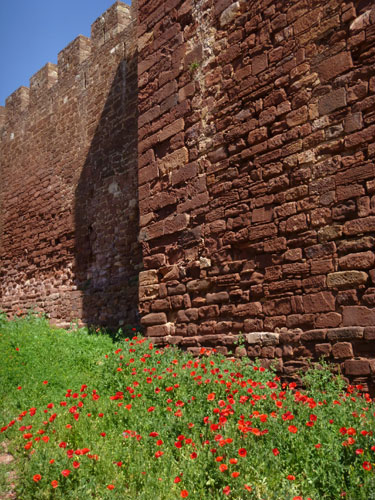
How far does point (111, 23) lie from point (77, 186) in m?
3.09

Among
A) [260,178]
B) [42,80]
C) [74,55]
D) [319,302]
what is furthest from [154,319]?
[42,80]

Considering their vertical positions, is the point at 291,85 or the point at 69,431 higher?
A: the point at 291,85

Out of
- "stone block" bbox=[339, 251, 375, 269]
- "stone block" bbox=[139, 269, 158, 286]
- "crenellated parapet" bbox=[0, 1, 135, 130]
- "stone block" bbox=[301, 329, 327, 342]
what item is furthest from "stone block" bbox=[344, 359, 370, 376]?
"crenellated parapet" bbox=[0, 1, 135, 130]

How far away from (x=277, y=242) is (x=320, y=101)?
1.23 metres

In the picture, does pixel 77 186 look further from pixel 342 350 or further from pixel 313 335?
pixel 342 350

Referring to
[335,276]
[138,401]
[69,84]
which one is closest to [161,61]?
[335,276]

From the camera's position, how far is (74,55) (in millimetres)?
10328

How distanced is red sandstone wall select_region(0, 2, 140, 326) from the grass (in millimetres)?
3763

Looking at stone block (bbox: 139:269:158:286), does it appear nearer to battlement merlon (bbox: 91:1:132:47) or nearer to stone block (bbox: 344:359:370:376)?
stone block (bbox: 344:359:370:376)

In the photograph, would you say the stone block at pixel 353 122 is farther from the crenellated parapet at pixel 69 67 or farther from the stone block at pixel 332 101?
the crenellated parapet at pixel 69 67

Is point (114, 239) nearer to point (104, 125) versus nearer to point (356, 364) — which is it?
point (104, 125)

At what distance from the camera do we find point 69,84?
10445 mm

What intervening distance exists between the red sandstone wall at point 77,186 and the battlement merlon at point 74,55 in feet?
0.07

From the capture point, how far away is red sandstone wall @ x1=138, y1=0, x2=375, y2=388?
3869 mm
